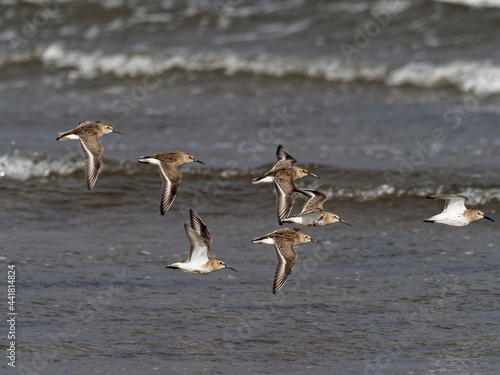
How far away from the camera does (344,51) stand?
1400 centimetres

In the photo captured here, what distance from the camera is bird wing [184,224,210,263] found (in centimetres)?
544

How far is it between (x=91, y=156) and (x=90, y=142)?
0.18 meters

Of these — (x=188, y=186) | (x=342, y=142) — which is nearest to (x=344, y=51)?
(x=342, y=142)

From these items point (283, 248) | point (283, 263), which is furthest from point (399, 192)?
point (283, 263)

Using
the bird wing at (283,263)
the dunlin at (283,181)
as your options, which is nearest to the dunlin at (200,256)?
the bird wing at (283,263)

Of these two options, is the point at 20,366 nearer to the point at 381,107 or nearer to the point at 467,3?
the point at 381,107

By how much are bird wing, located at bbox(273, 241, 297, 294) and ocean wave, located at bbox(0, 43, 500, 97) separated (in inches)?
278

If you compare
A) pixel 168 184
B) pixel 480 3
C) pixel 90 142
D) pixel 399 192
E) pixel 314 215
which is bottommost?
pixel 399 192

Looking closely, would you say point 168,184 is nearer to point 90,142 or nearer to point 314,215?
point 90,142

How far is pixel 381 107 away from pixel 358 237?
4593mm

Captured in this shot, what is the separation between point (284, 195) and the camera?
6199 millimetres

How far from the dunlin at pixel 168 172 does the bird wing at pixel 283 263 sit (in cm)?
80

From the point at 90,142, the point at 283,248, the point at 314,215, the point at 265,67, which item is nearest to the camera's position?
the point at 283,248

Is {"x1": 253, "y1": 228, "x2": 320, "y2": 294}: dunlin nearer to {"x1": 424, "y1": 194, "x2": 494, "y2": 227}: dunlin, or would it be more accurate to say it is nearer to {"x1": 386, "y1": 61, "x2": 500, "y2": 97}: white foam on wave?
{"x1": 424, "y1": 194, "x2": 494, "y2": 227}: dunlin
